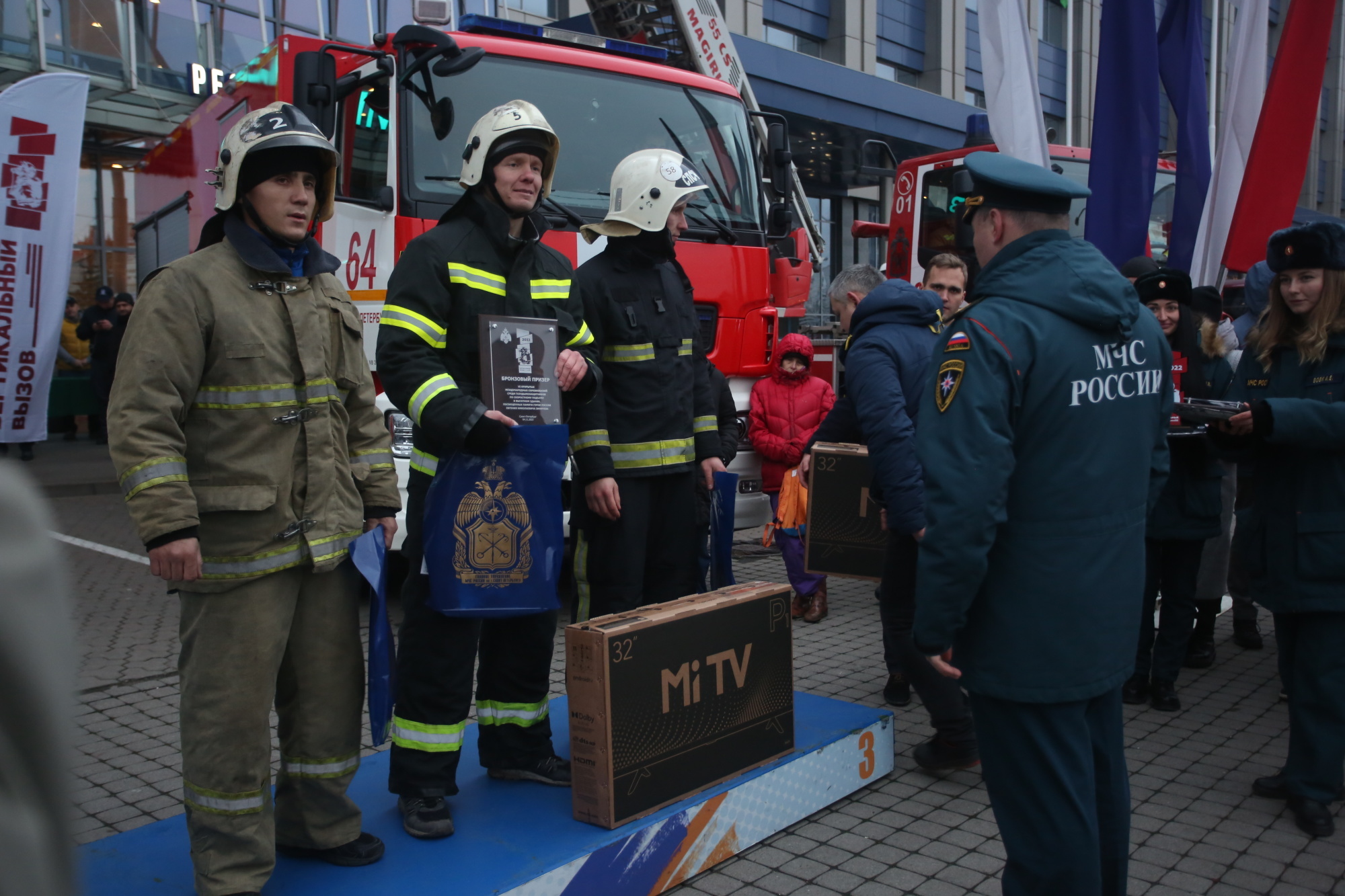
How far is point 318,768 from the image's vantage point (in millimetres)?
2990

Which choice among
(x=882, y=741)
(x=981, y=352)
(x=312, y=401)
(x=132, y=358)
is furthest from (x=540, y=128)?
(x=882, y=741)

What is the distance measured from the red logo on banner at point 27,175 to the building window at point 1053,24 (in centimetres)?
2889

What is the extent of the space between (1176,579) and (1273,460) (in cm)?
118

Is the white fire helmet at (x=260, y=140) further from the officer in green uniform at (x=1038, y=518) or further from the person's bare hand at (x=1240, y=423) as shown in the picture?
the person's bare hand at (x=1240, y=423)

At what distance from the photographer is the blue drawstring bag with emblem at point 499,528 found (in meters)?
3.13

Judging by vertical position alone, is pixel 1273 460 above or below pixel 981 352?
below

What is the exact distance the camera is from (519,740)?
3607 millimetres

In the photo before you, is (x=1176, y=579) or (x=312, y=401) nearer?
(x=312, y=401)

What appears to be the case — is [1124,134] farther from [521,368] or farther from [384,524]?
[384,524]

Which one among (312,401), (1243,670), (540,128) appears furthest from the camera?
(1243,670)

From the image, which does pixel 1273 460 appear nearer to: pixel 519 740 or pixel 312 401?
pixel 519 740

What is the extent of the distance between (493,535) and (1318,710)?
293 cm

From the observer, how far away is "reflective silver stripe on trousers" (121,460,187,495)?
2578mm

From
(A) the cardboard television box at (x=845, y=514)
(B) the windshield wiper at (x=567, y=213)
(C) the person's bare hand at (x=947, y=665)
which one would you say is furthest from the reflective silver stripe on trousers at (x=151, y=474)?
(B) the windshield wiper at (x=567, y=213)
